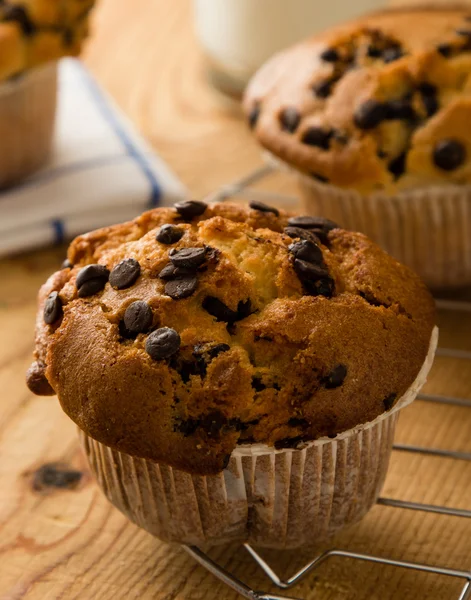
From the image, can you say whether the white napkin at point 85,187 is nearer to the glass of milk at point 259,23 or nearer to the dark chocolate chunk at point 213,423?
the glass of milk at point 259,23

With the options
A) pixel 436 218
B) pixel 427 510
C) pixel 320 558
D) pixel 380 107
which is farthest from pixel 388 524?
pixel 380 107

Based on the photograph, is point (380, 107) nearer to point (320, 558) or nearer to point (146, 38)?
point (320, 558)

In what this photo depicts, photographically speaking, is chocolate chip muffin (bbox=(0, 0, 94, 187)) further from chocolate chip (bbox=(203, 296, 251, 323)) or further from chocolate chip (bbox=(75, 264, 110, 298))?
chocolate chip (bbox=(203, 296, 251, 323))

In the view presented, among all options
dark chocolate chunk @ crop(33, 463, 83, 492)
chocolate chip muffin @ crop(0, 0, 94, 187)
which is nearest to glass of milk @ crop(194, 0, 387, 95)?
chocolate chip muffin @ crop(0, 0, 94, 187)

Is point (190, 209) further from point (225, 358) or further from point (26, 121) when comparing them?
point (26, 121)

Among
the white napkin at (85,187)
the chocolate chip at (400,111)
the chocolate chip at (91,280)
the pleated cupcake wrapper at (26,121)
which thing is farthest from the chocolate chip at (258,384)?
the pleated cupcake wrapper at (26,121)

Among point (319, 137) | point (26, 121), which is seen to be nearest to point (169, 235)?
point (319, 137)

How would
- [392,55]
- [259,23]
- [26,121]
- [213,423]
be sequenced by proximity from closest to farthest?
1. [213,423]
2. [392,55]
3. [26,121]
4. [259,23]
